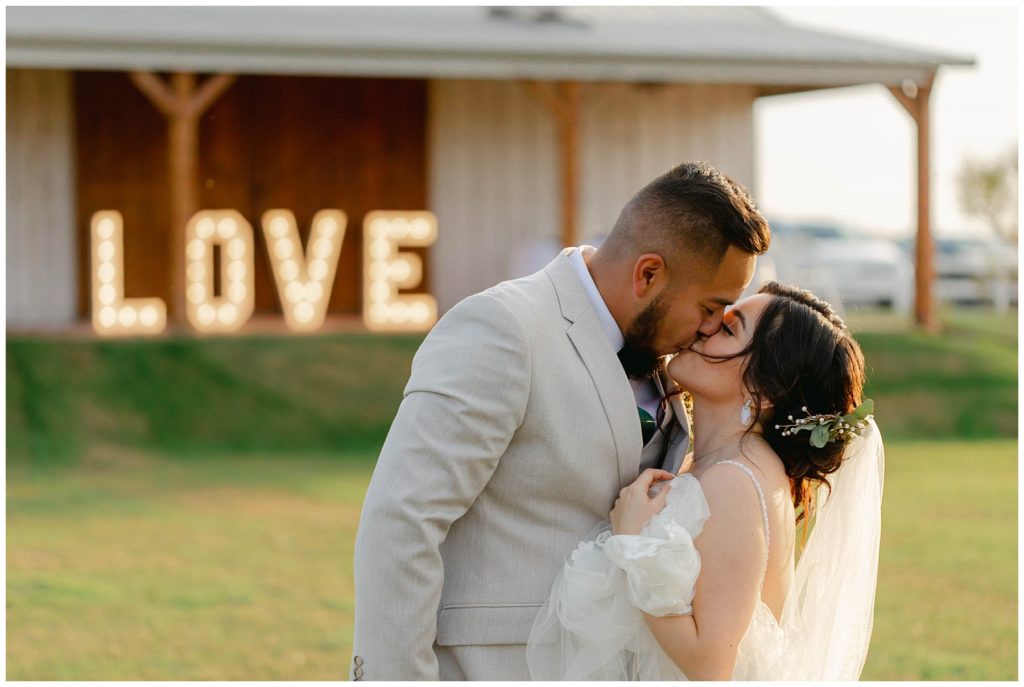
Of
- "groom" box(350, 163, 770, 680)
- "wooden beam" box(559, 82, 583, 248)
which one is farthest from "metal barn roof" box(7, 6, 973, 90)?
"groom" box(350, 163, 770, 680)

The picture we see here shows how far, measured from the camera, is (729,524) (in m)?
3.41

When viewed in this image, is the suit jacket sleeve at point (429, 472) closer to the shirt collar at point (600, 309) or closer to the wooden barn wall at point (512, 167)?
the shirt collar at point (600, 309)

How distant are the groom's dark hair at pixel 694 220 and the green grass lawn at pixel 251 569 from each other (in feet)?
14.8

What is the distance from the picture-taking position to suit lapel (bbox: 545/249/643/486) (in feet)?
10.8

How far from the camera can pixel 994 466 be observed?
14266mm

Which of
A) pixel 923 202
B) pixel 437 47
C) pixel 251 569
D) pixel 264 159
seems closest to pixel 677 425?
pixel 251 569

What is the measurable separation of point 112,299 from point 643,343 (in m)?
14.0

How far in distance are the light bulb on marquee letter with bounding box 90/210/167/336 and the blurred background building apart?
27.9 inches

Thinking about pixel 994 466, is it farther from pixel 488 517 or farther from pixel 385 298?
→ pixel 488 517

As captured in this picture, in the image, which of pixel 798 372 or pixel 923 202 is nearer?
pixel 798 372

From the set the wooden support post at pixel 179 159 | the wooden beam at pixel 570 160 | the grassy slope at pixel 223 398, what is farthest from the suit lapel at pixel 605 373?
the wooden beam at pixel 570 160

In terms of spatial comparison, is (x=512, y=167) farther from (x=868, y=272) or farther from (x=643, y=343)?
(x=643, y=343)

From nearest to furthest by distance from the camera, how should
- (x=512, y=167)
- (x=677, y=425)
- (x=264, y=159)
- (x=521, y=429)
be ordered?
(x=521, y=429) → (x=677, y=425) → (x=264, y=159) → (x=512, y=167)

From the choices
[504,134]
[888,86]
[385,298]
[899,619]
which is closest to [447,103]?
[504,134]
